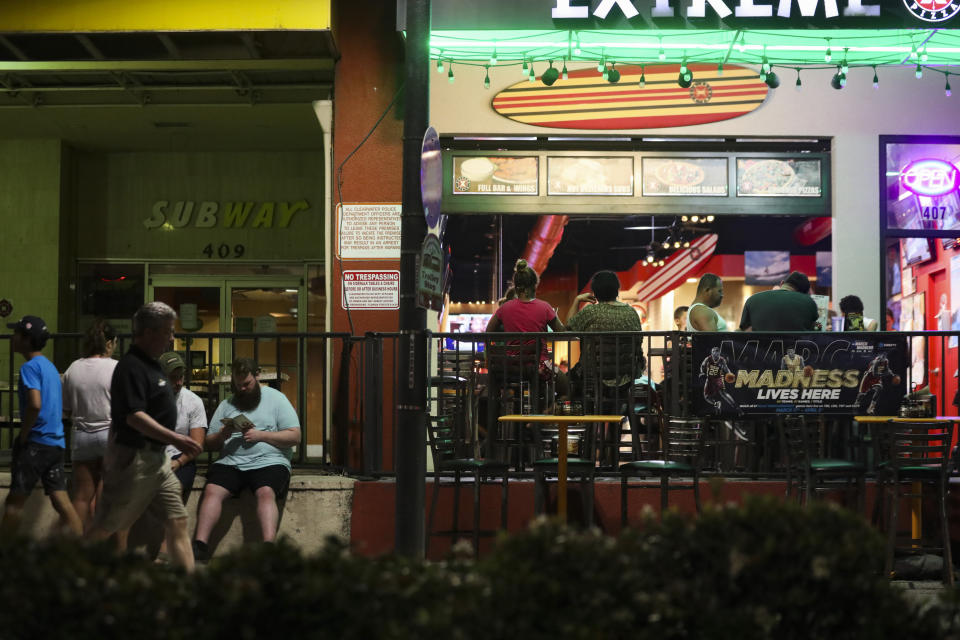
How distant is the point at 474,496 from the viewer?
8633 millimetres

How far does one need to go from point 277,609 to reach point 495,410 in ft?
20.6

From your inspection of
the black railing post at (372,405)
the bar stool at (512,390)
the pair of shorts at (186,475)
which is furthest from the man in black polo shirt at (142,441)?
the bar stool at (512,390)

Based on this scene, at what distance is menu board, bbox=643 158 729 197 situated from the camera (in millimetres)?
11484

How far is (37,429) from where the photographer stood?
7.93m

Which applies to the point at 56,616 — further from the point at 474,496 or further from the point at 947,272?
the point at 947,272

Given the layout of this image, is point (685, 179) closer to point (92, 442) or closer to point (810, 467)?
point (810, 467)

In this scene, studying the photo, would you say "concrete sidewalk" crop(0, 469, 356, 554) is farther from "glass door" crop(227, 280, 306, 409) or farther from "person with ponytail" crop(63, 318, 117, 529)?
"glass door" crop(227, 280, 306, 409)

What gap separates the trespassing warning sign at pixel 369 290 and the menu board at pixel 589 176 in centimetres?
194

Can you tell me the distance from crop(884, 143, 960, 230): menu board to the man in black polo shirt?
26.2 feet

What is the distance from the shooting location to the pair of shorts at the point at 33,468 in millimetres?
7922

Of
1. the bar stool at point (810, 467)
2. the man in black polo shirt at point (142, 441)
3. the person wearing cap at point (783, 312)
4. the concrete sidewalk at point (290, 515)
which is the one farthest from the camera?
the person wearing cap at point (783, 312)

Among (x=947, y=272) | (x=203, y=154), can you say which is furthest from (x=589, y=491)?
(x=203, y=154)

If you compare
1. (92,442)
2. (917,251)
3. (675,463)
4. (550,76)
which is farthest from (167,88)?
(917,251)

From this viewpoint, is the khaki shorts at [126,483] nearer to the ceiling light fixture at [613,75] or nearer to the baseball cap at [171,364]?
the baseball cap at [171,364]
